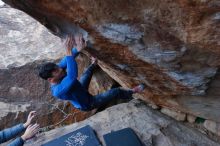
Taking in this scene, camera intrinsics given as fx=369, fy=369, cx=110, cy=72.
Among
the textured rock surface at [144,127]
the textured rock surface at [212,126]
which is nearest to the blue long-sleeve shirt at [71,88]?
the textured rock surface at [144,127]

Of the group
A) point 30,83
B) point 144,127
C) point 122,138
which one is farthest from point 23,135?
point 30,83

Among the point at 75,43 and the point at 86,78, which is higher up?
the point at 75,43

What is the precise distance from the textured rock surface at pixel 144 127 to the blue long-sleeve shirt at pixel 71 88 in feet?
1.25

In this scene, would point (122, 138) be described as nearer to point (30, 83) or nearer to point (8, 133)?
point (8, 133)

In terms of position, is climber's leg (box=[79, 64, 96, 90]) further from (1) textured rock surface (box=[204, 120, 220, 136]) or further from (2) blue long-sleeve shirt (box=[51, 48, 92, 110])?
(1) textured rock surface (box=[204, 120, 220, 136])

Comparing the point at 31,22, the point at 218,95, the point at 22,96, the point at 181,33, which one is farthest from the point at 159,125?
the point at 31,22

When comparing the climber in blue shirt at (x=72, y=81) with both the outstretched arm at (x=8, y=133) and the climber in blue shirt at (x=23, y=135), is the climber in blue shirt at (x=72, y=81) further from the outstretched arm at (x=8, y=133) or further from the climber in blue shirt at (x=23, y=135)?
the outstretched arm at (x=8, y=133)

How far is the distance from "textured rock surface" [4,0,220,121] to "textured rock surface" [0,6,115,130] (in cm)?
179

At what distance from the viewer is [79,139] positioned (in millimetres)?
4754

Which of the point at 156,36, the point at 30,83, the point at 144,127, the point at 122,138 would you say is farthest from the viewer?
the point at 30,83

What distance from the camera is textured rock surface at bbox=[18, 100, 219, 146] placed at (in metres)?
4.70

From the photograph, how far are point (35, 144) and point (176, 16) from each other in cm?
285

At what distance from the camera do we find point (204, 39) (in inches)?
123

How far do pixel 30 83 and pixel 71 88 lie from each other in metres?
2.33
